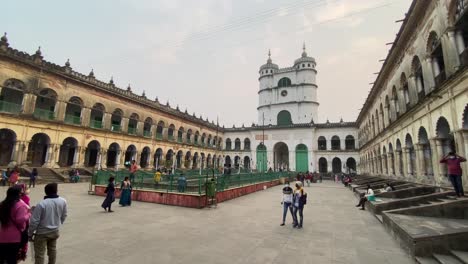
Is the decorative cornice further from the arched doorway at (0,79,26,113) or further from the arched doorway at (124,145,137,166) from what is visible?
the arched doorway at (124,145,137,166)

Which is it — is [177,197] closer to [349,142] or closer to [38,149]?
[38,149]

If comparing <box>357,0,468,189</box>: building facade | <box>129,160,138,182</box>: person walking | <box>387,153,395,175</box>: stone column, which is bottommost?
<box>129,160,138,182</box>: person walking

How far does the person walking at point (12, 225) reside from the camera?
318cm

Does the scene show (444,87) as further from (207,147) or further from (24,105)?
(207,147)

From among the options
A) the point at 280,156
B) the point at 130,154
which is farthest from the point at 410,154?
the point at 280,156

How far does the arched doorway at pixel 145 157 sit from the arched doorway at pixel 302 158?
83.0 feet

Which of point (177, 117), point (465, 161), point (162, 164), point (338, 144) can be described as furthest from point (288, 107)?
point (465, 161)

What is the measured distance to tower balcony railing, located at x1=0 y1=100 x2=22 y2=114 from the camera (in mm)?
17888

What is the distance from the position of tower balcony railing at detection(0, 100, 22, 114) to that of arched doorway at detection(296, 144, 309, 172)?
37272 millimetres

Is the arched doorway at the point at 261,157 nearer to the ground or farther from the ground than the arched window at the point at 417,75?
nearer to the ground

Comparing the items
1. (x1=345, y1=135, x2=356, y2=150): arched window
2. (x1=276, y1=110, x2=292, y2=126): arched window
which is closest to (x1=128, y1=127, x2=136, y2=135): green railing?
(x1=276, y1=110, x2=292, y2=126): arched window

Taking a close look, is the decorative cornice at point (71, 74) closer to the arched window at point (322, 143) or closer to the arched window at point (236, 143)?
the arched window at point (236, 143)

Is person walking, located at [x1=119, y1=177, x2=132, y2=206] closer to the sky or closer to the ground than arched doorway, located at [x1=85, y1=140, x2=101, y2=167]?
closer to the ground

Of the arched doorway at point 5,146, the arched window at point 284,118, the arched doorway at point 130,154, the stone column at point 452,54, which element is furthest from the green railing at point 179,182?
the arched window at point 284,118
